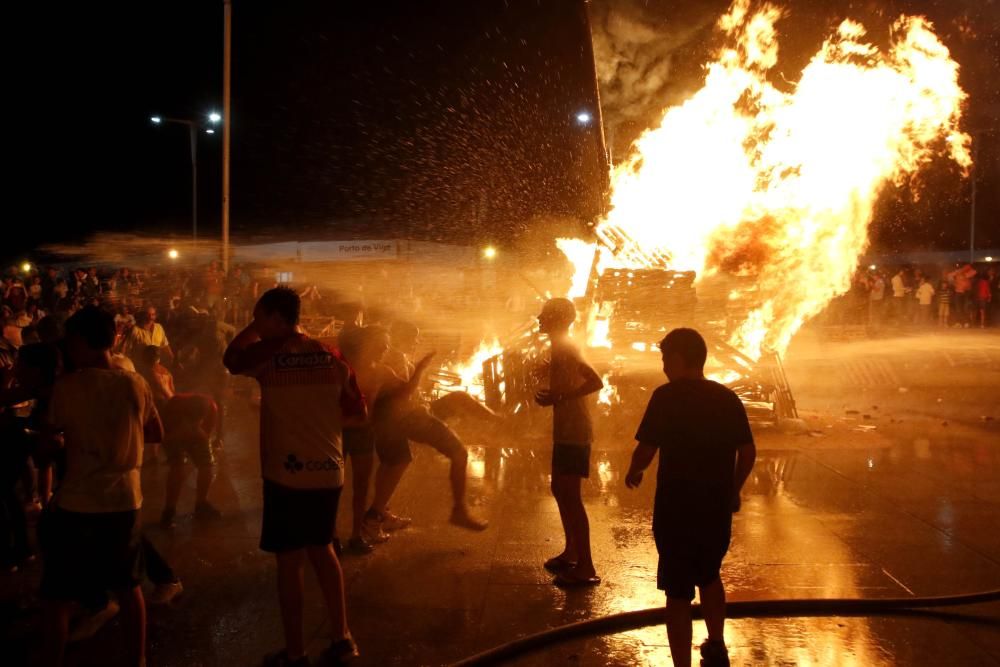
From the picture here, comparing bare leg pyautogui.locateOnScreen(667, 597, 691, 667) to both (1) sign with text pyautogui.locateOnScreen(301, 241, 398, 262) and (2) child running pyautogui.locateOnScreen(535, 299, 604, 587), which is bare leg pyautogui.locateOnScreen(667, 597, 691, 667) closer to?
(2) child running pyautogui.locateOnScreen(535, 299, 604, 587)

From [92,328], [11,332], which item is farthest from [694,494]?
[11,332]

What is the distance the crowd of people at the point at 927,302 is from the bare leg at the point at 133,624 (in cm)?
2047

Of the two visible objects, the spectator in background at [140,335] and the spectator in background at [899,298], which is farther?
the spectator in background at [899,298]

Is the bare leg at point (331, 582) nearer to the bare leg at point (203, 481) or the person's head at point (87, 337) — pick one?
the person's head at point (87, 337)

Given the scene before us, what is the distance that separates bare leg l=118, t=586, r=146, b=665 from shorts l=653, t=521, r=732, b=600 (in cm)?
229

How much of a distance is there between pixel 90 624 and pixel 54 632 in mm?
817

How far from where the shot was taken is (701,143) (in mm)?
12188

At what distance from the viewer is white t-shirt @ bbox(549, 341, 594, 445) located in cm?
476

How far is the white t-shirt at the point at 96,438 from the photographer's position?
11.0 ft

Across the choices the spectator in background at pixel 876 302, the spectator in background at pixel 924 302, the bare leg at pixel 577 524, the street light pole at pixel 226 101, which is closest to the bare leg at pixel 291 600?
the bare leg at pixel 577 524

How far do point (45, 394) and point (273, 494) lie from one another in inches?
70.5

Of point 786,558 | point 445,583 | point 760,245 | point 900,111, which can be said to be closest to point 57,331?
point 445,583

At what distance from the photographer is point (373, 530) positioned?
5.48 meters

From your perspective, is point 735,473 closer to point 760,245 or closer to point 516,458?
point 516,458
